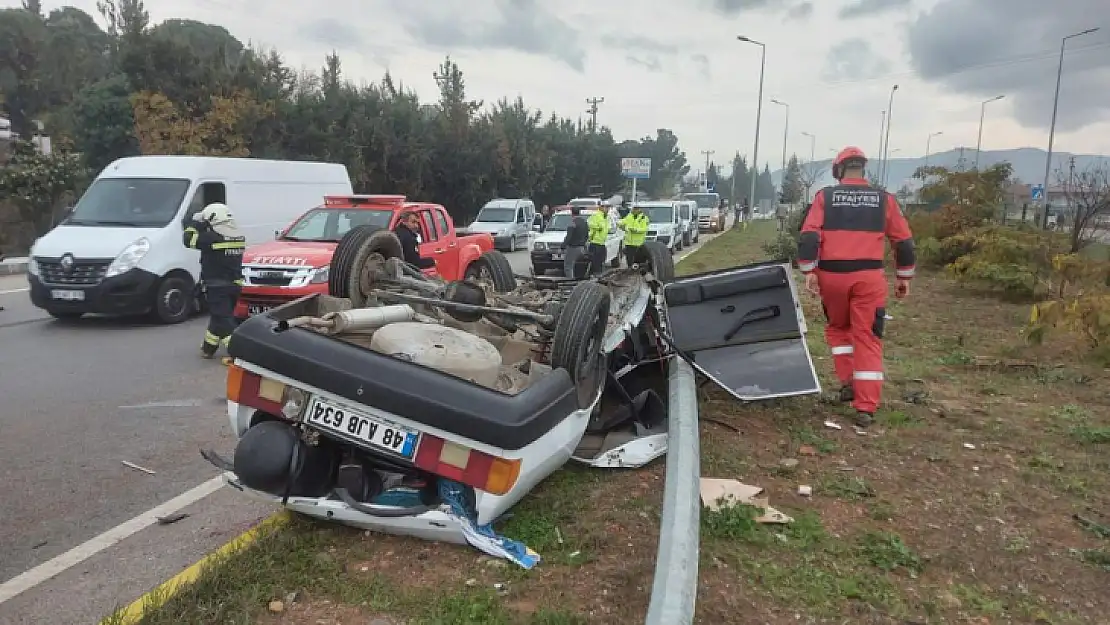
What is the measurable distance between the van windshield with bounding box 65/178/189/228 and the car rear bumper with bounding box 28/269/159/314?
3.03 feet

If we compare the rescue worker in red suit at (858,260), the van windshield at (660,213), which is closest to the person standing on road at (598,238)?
the rescue worker in red suit at (858,260)

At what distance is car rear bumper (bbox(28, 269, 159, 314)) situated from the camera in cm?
889

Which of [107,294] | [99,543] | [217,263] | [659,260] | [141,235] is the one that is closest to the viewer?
[99,543]

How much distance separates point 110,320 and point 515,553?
337 inches

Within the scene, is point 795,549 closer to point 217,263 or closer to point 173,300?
point 217,263

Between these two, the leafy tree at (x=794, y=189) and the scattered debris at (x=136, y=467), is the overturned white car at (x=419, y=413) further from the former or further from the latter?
the leafy tree at (x=794, y=189)

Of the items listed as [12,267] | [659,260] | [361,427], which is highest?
[659,260]

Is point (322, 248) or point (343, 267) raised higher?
point (343, 267)

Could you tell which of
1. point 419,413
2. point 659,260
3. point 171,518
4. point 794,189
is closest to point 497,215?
point 659,260

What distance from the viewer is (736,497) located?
381cm

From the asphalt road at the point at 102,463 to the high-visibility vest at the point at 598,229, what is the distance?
24.1 ft

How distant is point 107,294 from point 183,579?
7.08m

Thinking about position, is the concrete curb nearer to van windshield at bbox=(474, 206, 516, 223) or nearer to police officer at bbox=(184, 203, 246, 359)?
police officer at bbox=(184, 203, 246, 359)

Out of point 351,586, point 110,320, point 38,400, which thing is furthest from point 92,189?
point 351,586
